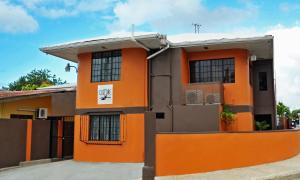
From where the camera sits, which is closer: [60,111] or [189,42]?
[189,42]

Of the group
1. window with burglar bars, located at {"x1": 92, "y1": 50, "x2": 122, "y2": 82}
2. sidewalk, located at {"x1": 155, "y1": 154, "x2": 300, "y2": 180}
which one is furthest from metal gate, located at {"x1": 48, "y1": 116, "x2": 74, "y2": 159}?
sidewalk, located at {"x1": 155, "y1": 154, "x2": 300, "y2": 180}

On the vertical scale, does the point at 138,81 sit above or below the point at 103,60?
below

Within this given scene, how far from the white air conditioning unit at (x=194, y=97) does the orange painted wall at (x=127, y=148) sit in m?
2.41

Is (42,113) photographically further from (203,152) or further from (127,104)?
(203,152)

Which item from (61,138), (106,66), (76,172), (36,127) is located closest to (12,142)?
(36,127)

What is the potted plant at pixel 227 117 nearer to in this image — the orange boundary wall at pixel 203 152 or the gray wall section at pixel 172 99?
the gray wall section at pixel 172 99

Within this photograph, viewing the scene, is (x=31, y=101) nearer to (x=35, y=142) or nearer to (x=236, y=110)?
(x=35, y=142)

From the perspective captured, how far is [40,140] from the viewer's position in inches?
709

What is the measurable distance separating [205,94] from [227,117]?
58.4 inches

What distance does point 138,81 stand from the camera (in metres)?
17.6

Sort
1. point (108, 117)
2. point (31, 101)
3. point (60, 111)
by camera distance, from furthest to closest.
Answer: point (31, 101), point (60, 111), point (108, 117)

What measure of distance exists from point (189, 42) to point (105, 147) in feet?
21.1

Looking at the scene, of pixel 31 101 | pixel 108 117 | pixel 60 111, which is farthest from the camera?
pixel 31 101

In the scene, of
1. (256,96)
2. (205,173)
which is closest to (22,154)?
(205,173)
